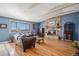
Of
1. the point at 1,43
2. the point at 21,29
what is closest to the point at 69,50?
the point at 21,29

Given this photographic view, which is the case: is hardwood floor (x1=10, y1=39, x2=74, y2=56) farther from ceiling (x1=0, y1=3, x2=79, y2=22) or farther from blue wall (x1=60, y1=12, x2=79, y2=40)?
ceiling (x1=0, y1=3, x2=79, y2=22)

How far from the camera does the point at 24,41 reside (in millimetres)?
2236

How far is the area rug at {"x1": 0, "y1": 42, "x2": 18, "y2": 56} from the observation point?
219cm

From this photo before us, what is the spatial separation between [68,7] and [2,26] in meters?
1.55

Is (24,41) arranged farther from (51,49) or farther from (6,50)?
(51,49)

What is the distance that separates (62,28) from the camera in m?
2.28

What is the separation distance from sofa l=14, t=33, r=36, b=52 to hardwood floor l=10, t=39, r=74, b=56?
0.09 metres

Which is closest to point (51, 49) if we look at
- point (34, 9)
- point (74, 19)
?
point (74, 19)

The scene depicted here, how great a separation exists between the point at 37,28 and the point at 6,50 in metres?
0.90

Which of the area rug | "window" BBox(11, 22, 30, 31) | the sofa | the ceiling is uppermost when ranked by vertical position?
the ceiling

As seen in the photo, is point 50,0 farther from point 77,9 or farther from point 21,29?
point 21,29

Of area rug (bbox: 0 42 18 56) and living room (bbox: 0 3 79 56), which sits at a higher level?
living room (bbox: 0 3 79 56)

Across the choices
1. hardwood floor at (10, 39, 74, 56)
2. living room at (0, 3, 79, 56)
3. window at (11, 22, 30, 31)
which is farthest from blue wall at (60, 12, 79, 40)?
window at (11, 22, 30, 31)

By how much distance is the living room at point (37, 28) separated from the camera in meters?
2.14
